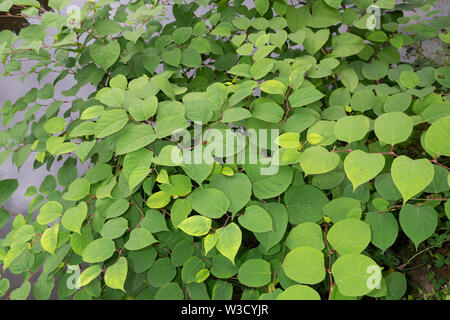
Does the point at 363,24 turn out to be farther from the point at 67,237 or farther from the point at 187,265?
the point at 67,237

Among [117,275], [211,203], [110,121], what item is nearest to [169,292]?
[117,275]

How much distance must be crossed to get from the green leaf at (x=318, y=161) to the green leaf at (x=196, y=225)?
6.6 inches

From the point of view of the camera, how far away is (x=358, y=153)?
47 centimetres

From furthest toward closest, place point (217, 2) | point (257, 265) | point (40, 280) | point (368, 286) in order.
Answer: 1. point (217, 2)
2. point (40, 280)
3. point (257, 265)
4. point (368, 286)

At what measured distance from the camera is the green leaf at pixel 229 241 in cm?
50

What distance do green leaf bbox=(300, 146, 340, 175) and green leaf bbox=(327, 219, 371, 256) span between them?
0.09 m

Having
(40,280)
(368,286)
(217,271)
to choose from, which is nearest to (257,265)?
(217,271)

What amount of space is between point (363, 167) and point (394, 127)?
89mm

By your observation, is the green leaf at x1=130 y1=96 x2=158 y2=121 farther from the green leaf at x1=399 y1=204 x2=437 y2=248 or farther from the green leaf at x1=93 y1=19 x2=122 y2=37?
the green leaf at x1=399 y1=204 x2=437 y2=248

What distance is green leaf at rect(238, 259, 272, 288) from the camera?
0.57 metres

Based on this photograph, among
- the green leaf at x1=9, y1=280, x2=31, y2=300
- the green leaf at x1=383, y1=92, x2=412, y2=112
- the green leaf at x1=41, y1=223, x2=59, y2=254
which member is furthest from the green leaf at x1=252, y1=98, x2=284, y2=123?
the green leaf at x1=9, y1=280, x2=31, y2=300

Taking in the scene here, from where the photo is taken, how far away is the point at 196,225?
1.73ft
